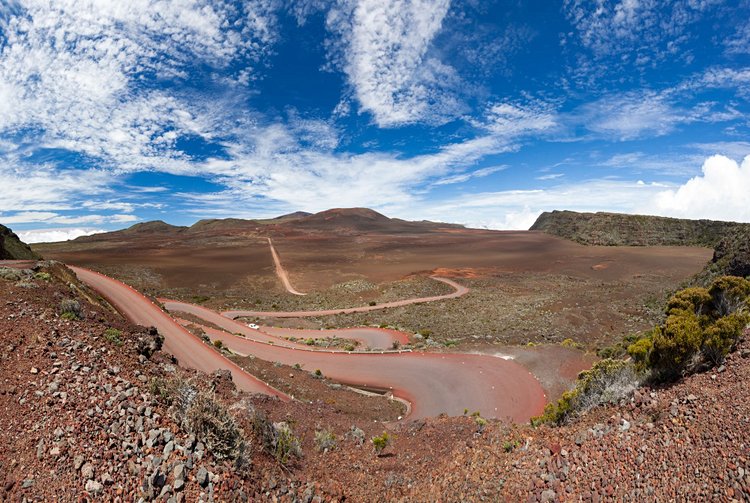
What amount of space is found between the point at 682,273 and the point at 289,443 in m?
71.1

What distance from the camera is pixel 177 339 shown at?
18094 mm

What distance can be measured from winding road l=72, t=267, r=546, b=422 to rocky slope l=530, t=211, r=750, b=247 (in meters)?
103

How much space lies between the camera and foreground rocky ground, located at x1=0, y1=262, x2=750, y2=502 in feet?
15.2

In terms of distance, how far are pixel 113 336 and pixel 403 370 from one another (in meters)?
13.9

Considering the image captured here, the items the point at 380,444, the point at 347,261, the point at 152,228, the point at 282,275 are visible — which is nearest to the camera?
the point at 380,444

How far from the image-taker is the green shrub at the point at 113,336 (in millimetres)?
7409

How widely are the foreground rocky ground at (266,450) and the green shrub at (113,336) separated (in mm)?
33

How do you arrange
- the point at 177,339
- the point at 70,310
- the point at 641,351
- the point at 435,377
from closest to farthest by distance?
the point at 641,351 → the point at 70,310 → the point at 435,377 → the point at 177,339

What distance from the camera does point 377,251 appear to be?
339ft

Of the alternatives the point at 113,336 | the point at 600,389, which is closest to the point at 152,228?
the point at 113,336

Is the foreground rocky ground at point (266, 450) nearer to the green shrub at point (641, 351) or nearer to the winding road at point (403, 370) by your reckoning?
the green shrub at point (641, 351)

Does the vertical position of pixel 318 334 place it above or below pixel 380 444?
below

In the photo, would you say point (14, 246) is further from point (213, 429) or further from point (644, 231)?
point (644, 231)

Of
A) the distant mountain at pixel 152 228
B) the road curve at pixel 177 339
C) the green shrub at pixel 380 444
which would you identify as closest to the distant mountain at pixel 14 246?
the road curve at pixel 177 339
